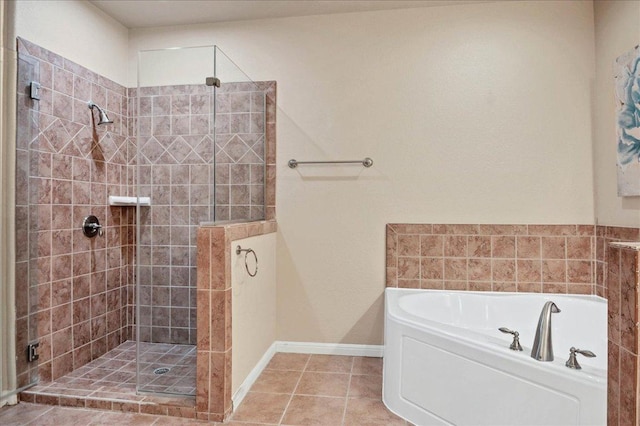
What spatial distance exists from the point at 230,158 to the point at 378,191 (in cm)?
112

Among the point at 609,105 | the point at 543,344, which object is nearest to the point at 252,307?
the point at 543,344

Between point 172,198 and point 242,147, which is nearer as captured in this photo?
point 172,198

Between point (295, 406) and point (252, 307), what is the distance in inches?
24.9

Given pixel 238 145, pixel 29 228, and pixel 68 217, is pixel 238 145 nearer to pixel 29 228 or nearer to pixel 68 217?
pixel 68 217

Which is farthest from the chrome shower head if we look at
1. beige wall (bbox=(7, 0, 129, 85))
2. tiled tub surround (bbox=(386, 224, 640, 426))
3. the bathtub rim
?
the bathtub rim

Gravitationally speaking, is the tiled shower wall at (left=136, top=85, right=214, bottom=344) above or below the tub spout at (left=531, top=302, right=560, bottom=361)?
above

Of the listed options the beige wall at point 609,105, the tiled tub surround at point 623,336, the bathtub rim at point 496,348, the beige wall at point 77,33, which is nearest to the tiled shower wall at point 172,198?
the beige wall at point 77,33

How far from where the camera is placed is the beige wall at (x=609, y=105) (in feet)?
7.54

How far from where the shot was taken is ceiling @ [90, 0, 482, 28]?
273cm

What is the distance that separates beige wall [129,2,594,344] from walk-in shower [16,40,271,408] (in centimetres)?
52

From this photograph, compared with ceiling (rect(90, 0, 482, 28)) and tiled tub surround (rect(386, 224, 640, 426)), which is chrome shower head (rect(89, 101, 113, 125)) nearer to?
ceiling (rect(90, 0, 482, 28))

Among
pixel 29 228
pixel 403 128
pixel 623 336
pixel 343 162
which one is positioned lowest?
pixel 623 336

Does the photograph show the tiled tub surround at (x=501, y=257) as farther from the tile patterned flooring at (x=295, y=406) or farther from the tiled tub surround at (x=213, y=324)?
the tiled tub surround at (x=213, y=324)

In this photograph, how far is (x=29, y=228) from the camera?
7.10 ft
